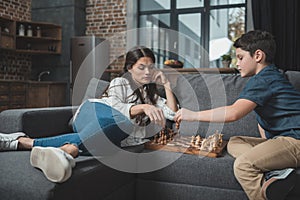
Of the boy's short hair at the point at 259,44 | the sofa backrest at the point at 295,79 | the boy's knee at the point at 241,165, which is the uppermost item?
the boy's short hair at the point at 259,44

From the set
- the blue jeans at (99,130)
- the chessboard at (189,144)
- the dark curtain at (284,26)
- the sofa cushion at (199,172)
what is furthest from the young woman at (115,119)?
the dark curtain at (284,26)

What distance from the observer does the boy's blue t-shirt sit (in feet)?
5.76

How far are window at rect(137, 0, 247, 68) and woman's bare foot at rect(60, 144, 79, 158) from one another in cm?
475

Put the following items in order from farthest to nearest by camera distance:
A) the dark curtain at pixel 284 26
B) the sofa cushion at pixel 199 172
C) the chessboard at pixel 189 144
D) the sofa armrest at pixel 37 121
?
the dark curtain at pixel 284 26, the sofa armrest at pixel 37 121, the chessboard at pixel 189 144, the sofa cushion at pixel 199 172

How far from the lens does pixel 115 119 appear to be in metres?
1.82

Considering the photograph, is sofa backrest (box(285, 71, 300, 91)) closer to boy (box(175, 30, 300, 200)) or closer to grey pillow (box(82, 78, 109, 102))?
boy (box(175, 30, 300, 200))

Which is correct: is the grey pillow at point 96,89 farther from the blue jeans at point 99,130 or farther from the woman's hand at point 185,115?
the woman's hand at point 185,115

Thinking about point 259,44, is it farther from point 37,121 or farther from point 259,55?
point 37,121

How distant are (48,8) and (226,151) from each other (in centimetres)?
533

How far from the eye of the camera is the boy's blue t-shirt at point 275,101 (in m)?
1.75

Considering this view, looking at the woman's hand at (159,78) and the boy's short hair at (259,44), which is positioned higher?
the boy's short hair at (259,44)

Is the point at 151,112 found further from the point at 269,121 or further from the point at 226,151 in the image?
the point at 269,121

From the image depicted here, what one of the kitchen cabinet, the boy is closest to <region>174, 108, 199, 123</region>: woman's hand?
the boy

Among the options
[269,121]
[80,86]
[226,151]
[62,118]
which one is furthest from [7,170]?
[80,86]
